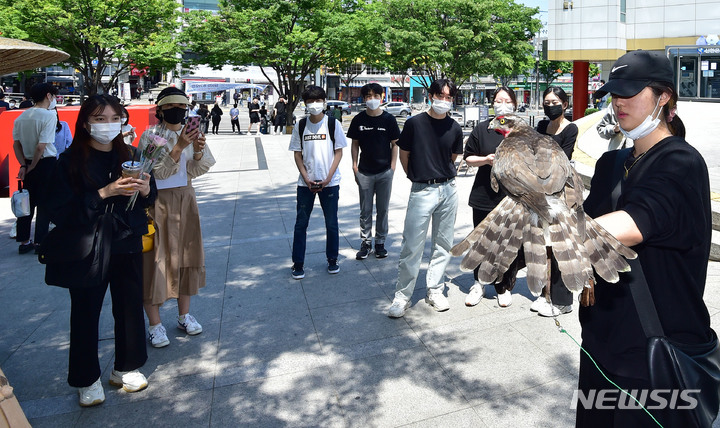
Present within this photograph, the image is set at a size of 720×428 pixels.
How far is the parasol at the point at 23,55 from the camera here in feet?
9.89

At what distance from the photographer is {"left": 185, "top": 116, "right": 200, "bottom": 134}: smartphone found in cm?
410

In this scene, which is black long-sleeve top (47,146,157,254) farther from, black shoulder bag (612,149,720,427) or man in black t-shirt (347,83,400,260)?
man in black t-shirt (347,83,400,260)

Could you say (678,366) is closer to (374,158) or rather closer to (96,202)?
(96,202)

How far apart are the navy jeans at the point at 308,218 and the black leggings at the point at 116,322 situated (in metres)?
2.26

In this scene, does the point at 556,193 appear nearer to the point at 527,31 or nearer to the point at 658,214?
the point at 658,214

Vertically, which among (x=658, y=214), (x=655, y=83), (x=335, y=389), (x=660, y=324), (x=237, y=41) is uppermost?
(x=237, y=41)

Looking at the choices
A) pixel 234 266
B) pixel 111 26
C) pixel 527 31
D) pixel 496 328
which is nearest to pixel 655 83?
pixel 496 328

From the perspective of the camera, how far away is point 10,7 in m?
23.2

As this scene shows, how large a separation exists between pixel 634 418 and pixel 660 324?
397 millimetres

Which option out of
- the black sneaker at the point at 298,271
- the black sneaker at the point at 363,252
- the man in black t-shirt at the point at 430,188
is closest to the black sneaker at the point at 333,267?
the black sneaker at the point at 298,271

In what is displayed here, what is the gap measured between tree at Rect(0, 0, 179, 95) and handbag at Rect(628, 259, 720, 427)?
25140 mm

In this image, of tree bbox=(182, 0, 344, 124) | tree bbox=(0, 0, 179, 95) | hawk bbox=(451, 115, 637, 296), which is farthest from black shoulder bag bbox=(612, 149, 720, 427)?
tree bbox=(182, 0, 344, 124)
